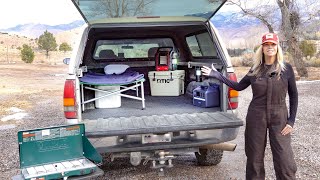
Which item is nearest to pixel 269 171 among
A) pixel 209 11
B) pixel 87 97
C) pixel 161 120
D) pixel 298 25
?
pixel 161 120

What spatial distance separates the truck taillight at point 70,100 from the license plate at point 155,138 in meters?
0.87

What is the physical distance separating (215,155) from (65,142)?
2.35 metres

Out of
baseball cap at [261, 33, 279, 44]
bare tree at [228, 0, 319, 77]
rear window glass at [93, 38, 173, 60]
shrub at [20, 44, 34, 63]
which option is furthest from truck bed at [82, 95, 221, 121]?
shrub at [20, 44, 34, 63]

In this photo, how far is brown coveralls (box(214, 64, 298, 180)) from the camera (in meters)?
4.33

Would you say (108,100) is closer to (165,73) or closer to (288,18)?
(165,73)

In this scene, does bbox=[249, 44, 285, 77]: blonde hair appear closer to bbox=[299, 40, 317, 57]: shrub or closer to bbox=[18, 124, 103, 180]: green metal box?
bbox=[18, 124, 103, 180]: green metal box

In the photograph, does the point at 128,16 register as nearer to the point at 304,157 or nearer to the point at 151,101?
the point at 151,101

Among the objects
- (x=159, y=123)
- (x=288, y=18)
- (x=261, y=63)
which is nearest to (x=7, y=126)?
(x=159, y=123)

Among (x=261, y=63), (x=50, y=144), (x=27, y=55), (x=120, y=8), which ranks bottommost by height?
(x=50, y=144)

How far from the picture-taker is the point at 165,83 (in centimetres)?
718

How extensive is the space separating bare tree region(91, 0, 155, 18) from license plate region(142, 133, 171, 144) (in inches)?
68.5

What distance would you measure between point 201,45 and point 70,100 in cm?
282

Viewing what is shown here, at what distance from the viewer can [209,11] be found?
5652 mm

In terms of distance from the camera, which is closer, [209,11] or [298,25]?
[209,11]
